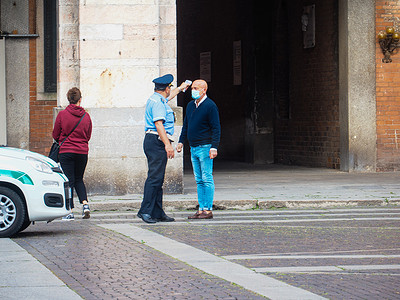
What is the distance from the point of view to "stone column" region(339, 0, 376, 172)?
1938 cm

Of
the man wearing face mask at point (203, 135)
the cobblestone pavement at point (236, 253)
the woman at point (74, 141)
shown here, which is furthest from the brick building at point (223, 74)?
the man wearing face mask at point (203, 135)

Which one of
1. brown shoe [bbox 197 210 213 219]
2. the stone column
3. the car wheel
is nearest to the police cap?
brown shoe [bbox 197 210 213 219]

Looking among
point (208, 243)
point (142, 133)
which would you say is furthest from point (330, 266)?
point (142, 133)

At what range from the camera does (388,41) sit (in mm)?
19250

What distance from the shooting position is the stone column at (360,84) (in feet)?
63.6

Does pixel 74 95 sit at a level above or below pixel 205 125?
above

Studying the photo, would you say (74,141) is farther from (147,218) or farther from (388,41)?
(388,41)

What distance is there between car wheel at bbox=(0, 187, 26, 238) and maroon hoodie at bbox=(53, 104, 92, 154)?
1.99 metres

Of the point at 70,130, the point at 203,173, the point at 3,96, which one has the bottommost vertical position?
the point at 203,173

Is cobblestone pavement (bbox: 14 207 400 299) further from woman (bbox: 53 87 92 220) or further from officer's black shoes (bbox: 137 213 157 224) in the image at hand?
woman (bbox: 53 87 92 220)

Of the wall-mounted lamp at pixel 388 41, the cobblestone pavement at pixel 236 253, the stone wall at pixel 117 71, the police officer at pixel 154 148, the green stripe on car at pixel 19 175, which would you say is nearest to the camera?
the cobblestone pavement at pixel 236 253

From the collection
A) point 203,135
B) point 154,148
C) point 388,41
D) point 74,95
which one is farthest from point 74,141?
point 388,41

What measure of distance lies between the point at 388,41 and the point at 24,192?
37.0ft

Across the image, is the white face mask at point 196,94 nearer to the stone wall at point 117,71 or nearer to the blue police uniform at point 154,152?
the blue police uniform at point 154,152
